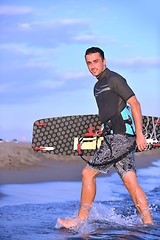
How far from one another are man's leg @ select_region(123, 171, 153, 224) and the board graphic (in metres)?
1.14

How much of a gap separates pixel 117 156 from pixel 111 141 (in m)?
0.18

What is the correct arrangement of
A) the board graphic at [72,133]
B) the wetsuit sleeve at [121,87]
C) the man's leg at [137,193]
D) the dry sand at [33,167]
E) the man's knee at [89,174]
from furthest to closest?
the dry sand at [33,167]
the board graphic at [72,133]
the man's knee at [89,174]
the man's leg at [137,193]
the wetsuit sleeve at [121,87]

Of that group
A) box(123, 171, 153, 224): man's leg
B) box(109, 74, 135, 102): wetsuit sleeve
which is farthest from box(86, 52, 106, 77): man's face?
box(123, 171, 153, 224): man's leg

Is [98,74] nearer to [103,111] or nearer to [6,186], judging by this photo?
[103,111]

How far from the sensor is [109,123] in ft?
20.7

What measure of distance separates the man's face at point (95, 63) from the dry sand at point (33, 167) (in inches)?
208

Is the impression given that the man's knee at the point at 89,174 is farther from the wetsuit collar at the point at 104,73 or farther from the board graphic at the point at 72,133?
the wetsuit collar at the point at 104,73

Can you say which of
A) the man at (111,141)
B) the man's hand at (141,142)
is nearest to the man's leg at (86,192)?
the man at (111,141)

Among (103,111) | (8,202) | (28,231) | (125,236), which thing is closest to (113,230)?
(125,236)

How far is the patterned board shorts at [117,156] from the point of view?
6266 mm

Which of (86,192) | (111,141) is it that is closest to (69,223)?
(86,192)

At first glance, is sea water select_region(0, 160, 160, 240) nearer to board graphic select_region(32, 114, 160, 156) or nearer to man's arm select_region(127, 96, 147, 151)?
board graphic select_region(32, 114, 160, 156)

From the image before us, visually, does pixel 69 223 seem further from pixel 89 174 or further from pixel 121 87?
pixel 121 87

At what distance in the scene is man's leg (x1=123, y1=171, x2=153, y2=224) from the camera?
619 centimetres
